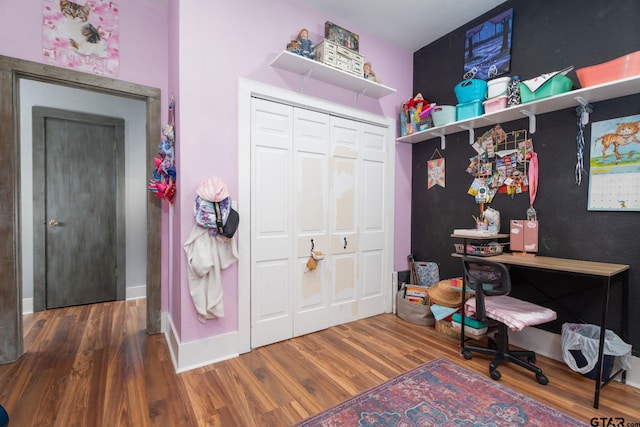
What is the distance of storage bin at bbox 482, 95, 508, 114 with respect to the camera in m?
2.47

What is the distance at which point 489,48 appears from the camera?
278 cm

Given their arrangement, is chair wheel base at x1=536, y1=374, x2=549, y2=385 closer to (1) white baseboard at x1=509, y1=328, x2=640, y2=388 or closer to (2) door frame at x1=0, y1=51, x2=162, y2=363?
(1) white baseboard at x1=509, y1=328, x2=640, y2=388

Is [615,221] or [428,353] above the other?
[615,221]

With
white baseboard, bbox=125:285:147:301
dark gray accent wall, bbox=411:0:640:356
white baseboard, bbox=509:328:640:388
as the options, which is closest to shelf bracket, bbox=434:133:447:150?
dark gray accent wall, bbox=411:0:640:356

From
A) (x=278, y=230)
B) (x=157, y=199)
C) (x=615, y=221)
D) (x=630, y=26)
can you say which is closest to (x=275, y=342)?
(x=278, y=230)

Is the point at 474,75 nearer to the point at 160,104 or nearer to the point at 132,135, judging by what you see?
the point at 160,104

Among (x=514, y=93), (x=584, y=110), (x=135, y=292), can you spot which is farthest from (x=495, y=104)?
(x=135, y=292)

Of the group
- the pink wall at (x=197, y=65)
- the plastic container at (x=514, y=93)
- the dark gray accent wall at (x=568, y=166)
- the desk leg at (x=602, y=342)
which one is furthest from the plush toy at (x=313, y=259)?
the plastic container at (x=514, y=93)

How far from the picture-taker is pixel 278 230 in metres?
2.61

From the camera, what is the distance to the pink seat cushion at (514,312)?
1980 mm

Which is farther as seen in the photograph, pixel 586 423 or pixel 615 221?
pixel 615 221

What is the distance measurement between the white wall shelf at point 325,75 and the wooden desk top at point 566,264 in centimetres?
195

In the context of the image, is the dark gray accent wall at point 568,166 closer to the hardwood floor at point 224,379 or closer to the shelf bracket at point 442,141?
the shelf bracket at point 442,141

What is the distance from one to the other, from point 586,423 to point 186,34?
355 cm
